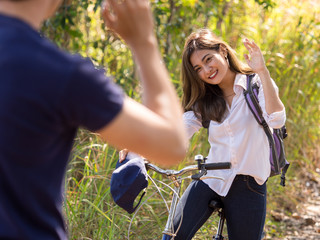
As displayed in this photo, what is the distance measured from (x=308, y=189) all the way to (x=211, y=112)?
392 cm

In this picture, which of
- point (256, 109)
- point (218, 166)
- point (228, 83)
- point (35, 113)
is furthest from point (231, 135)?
point (35, 113)

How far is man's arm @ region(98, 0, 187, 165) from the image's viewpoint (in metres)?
1.12

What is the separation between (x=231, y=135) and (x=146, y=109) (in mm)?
2209

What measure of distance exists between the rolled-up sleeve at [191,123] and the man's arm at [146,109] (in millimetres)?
2147

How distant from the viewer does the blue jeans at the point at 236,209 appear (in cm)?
318

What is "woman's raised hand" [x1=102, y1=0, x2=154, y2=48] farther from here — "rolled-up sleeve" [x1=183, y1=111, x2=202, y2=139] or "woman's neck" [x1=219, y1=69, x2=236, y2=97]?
"woman's neck" [x1=219, y1=69, x2=236, y2=97]

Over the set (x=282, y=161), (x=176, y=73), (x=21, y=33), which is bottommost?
(x=21, y=33)

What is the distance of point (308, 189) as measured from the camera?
690cm

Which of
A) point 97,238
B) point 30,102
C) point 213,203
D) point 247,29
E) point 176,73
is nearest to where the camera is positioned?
point 30,102

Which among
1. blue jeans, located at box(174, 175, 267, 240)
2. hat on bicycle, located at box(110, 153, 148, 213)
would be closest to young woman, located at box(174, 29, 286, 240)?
blue jeans, located at box(174, 175, 267, 240)

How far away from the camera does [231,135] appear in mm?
3312

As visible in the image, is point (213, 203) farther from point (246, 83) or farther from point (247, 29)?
point (247, 29)

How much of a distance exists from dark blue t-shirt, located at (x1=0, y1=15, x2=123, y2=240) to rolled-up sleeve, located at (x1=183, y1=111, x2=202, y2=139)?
228cm

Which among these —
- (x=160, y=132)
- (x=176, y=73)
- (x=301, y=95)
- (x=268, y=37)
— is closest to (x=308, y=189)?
(x=301, y=95)
